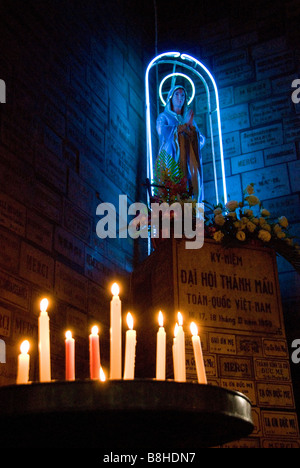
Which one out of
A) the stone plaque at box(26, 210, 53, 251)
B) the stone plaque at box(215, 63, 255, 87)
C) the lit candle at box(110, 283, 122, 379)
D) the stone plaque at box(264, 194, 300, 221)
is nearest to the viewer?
the lit candle at box(110, 283, 122, 379)

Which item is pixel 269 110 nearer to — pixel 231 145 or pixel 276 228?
pixel 231 145

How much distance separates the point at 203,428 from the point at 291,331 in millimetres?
3590

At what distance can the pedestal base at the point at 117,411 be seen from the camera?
128 cm

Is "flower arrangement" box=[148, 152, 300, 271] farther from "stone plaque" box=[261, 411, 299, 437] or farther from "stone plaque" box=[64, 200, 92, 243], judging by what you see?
"stone plaque" box=[261, 411, 299, 437]

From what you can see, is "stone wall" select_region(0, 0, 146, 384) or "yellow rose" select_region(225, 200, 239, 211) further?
"yellow rose" select_region(225, 200, 239, 211)

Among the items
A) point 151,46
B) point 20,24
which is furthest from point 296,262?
point 151,46

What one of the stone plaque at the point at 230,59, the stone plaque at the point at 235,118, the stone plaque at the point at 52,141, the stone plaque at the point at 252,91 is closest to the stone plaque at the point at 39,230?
the stone plaque at the point at 52,141

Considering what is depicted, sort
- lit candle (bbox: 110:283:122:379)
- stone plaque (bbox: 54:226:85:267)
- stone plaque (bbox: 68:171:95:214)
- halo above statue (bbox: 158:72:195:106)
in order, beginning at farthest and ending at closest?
1. halo above statue (bbox: 158:72:195:106)
2. stone plaque (bbox: 68:171:95:214)
3. stone plaque (bbox: 54:226:85:267)
4. lit candle (bbox: 110:283:122:379)

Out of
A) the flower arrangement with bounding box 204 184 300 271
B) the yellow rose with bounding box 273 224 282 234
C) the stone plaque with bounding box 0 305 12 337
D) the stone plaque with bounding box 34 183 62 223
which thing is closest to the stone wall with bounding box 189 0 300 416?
the flower arrangement with bounding box 204 184 300 271

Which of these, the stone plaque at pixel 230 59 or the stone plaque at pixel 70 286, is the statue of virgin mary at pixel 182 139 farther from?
the stone plaque at pixel 70 286

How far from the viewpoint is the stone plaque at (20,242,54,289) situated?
3578mm

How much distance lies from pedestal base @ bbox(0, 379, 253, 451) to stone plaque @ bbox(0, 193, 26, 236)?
2097 mm

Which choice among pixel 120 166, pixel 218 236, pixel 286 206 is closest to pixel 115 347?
pixel 218 236

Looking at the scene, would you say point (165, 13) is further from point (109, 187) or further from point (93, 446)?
point (93, 446)
